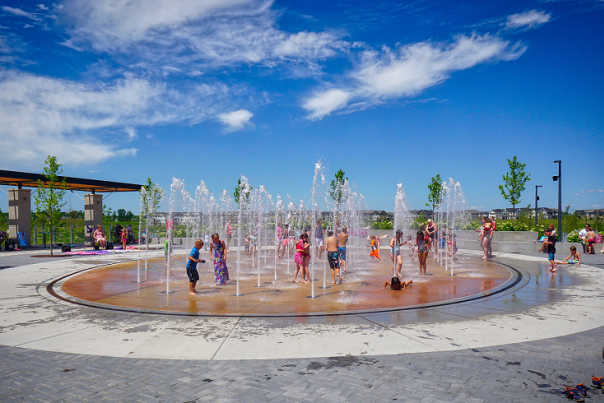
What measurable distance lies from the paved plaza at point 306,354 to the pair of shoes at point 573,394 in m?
0.09

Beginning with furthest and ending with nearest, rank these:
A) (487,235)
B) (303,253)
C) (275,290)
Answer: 1. (487,235)
2. (303,253)
3. (275,290)

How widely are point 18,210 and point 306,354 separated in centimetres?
2718

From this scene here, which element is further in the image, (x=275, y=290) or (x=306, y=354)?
(x=275, y=290)

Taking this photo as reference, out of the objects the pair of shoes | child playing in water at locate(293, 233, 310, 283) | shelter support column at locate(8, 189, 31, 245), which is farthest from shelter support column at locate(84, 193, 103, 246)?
the pair of shoes

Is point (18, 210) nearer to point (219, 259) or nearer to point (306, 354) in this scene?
point (219, 259)

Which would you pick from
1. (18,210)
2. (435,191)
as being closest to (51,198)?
(18,210)

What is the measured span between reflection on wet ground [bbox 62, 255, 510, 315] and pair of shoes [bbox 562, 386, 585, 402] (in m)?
4.32

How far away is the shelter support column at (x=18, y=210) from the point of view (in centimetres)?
2512

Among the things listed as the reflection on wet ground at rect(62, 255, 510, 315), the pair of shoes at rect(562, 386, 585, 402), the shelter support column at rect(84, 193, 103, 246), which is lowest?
the reflection on wet ground at rect(62, 255, 510, 315)

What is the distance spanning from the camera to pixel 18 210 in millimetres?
25109

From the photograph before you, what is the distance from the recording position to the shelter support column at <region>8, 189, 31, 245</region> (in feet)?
82.4

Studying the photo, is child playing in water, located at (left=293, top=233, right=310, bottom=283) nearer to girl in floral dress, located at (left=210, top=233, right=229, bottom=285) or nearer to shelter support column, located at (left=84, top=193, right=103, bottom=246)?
girl in floral dress, located at (left=210, top=233, right=229, bottom=285)

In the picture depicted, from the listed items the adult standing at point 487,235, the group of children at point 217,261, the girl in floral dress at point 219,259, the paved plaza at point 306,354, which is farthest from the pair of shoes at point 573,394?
the adult standing at point 487,235

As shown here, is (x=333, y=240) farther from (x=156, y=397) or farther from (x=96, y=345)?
(x=156, y=397)
